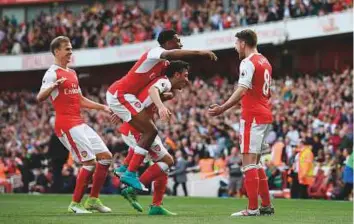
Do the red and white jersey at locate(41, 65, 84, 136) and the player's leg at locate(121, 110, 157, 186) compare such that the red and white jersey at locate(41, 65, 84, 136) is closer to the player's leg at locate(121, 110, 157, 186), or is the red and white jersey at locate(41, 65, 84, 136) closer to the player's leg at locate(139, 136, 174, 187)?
the player's leg at locate(121, 110, 157, 186)

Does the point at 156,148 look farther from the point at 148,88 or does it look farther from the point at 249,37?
the point at 249,37

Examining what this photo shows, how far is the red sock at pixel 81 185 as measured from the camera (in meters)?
13.0

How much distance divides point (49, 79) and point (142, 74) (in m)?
1.45

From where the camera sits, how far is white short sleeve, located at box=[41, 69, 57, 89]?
12.9m

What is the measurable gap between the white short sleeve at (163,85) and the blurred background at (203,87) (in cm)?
991

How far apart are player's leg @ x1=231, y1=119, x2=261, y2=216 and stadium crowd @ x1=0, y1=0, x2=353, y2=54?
19.1 m

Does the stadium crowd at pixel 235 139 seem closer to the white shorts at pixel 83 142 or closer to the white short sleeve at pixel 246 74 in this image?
the white shorts at pixel 83 142

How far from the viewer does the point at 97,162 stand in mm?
13320

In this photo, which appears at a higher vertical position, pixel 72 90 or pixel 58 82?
pixel 58 82

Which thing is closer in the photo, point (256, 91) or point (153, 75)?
point (256, 91)

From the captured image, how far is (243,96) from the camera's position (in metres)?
12.0

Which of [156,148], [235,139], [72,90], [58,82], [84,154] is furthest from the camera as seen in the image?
[235,139]

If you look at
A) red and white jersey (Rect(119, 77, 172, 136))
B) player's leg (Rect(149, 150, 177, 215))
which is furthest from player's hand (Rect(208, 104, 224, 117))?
player's leg (Rect(149, 150, 177, 215))

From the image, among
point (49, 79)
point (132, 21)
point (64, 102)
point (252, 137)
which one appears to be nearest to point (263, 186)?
point (252, 137)
